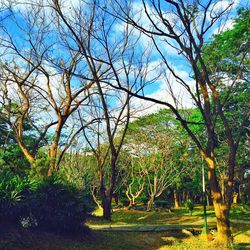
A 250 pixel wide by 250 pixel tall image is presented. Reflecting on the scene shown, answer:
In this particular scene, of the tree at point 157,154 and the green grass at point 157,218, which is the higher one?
the tree at point 157,154

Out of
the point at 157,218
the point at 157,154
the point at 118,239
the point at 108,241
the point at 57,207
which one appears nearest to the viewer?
the point at 57,207

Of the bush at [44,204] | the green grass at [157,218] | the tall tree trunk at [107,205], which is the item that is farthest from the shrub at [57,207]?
the tall tree trunk at [107,205]

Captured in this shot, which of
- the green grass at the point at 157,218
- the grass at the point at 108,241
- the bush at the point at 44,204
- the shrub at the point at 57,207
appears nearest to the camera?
the grass at the point at 108,241

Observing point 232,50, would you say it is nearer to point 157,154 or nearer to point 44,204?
point 157,154

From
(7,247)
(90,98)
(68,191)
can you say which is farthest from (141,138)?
(7,247)

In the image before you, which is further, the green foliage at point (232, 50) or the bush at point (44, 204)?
the green foliage at point (232, 50)

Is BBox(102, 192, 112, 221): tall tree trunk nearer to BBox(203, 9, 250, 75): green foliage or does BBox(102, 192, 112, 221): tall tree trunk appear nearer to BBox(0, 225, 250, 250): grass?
BBox(0, 225, 250, 250): grass

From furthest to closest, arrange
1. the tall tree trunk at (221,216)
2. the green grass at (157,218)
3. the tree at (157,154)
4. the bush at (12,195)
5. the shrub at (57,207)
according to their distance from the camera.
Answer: the tree at (157,154), the green grass at (157,218), the tall tree trunk at (221,216), the shrub at (57,207), the bush at (12,195)

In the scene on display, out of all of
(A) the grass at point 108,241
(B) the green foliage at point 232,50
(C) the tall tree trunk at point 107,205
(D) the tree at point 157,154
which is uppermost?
(B) the green foliage at point 232,50

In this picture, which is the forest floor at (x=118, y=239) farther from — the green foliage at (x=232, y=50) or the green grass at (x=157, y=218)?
the green foliage at (x=232, y=50)

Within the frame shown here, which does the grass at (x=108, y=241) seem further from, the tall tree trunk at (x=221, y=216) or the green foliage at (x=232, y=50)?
the green foliage at (x=232, y=50)

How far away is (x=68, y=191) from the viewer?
10.3 meters

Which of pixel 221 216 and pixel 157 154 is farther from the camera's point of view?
pixel 157 154

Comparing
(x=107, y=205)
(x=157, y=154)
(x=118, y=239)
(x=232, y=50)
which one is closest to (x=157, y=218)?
(x=107, y=205)
